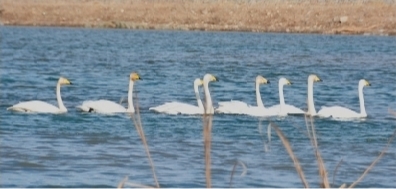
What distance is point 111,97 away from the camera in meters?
20.4

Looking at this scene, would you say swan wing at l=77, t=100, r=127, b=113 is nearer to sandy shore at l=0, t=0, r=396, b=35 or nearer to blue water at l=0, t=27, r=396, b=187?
blue water at l=0, t=27, r=396, b=187

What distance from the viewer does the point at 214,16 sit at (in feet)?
215

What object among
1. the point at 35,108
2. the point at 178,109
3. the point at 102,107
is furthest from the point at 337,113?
the point at 35,108

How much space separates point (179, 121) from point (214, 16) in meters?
50.0

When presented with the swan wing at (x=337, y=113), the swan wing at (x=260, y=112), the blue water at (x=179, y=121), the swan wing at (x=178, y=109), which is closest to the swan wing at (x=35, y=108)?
the blue water at (x=179, y=121)

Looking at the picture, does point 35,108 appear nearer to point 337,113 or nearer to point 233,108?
point 233,108

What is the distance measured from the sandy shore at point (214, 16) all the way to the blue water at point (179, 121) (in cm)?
1990

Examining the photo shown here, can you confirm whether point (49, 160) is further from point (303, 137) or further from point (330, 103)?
point (330, 103)

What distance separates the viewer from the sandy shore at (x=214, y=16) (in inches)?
2466

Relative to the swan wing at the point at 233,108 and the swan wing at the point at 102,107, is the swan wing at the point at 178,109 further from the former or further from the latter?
the swan wing at the point at 102,107

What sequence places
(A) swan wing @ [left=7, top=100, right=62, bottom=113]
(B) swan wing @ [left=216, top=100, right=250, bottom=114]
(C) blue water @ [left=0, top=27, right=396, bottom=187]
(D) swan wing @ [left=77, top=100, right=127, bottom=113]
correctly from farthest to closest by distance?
(B) swan wing @ [left=216, top=100, right=250, bottom=114]
(D) swan wing @ [left=77, top=100, right=127, bottom=113]
(A) swan wing @ [left=7, top=100, right=62, bottom=113]
(C) blue water @ [left=0, top=27, right=396, bottom=187]

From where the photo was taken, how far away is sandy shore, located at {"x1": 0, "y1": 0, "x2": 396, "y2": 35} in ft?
205

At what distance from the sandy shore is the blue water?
19.9 meters

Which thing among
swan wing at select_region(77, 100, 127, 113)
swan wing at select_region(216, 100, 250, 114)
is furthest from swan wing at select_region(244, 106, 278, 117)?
swan wing at select_region(77, 100, 127, 113)
